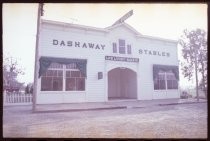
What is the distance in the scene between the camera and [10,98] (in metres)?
12.4

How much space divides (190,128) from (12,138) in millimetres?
4792

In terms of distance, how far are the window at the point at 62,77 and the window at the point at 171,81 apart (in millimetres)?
5968

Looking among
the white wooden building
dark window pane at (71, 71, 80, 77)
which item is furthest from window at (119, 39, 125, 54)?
dark window pane at (71, 71, 80, 77)

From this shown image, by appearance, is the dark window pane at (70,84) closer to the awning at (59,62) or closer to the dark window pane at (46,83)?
the awning at (59,62)

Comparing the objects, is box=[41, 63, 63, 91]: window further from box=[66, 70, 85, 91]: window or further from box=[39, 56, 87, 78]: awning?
box=[66, 70, 85, 91]: window

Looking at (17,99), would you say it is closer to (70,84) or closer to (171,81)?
(70,84)

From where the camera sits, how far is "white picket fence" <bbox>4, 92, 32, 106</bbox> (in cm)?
1234

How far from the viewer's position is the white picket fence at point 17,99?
12.3 metres

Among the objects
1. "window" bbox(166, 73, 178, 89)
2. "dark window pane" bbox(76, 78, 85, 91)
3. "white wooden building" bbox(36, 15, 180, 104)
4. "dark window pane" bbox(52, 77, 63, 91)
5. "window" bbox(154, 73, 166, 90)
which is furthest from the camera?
"window" bbox(166, 73, 178, 89)

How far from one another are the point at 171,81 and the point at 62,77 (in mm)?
7364

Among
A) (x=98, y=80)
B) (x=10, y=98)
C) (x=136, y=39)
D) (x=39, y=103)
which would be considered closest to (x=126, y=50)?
(x=136, y=39)

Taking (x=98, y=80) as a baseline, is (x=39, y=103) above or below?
below

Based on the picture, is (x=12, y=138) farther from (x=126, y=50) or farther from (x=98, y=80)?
(x=126, y=50)

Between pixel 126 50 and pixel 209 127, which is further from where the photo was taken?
pixel 126 50
